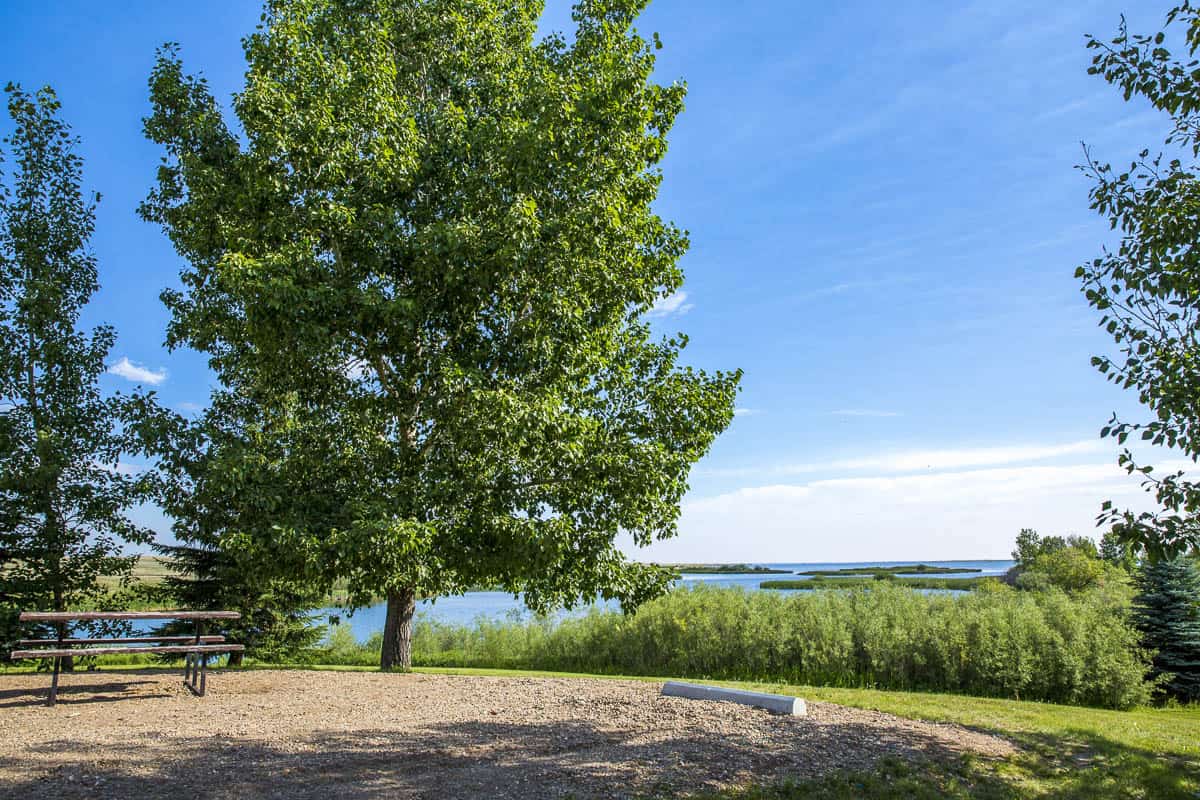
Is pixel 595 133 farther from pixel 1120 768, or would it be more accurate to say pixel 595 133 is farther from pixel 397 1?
pixel 1120 768

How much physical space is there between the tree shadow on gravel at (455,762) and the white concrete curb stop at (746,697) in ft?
2.14

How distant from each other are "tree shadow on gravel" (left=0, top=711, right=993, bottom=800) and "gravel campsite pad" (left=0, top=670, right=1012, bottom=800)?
0.06ft

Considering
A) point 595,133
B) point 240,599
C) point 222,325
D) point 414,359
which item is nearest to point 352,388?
point 414,359

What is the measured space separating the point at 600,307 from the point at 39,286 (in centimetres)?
893

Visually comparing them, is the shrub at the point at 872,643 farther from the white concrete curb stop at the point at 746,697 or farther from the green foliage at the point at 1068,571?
the green foliage at the point at 1068,571

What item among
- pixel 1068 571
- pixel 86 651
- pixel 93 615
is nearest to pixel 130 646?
pixel 93 615

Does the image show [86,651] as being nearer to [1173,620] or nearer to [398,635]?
[398,635]

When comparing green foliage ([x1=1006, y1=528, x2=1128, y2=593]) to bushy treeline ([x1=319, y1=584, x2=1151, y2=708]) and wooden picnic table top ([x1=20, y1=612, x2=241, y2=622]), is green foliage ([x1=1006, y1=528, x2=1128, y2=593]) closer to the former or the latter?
bushy treeline ([x1=319, y1=584, x2=1151, y2=708])

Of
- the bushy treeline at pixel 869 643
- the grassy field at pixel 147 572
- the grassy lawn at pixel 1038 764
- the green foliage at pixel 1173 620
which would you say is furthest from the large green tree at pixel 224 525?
the green foliage at pixel 1173 620

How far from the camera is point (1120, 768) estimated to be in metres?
5.84

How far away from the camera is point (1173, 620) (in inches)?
518

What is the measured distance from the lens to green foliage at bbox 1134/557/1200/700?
1284 centimetres

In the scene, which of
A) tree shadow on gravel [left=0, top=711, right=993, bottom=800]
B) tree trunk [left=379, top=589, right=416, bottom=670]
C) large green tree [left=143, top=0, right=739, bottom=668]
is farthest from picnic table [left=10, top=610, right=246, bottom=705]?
tree trunk [left=379, top=589, right=416, bottom=670]

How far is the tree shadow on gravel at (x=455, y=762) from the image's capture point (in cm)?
442
